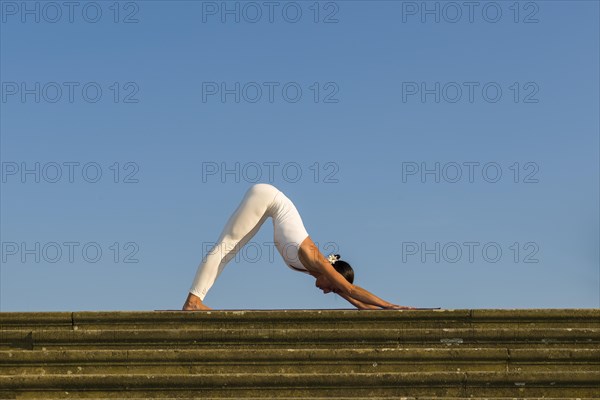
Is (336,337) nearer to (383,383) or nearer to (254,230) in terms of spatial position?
(383,383)

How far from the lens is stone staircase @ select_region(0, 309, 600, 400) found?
25.2 feet

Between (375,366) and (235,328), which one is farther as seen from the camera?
(235,328)

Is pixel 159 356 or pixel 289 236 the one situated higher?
pixel 289 236

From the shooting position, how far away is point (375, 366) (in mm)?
7961

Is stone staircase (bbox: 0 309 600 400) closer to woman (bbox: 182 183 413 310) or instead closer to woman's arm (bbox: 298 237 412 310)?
woman's arm (bbox: 298 237 412 310)

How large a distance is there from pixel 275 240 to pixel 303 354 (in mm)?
2355

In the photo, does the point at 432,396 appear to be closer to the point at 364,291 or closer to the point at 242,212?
the point at 364,291

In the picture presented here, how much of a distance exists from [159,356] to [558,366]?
3.00 m

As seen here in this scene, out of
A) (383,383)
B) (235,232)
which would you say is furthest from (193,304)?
(383,383)

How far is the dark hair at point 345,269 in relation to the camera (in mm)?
10105

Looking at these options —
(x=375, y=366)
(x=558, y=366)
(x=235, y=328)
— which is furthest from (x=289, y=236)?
(x=558, y=366)

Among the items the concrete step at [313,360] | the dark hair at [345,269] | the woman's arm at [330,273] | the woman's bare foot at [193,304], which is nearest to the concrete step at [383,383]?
the concrete step at [313,360]

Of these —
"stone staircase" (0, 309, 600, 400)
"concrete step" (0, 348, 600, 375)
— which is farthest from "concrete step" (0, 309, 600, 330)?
"concrete step" (0, 348, 600, 375)

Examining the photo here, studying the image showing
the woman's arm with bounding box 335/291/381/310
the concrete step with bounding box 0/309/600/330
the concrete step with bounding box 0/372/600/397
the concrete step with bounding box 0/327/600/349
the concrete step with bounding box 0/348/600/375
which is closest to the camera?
the concrete step with bounding box 0/372/600/397
